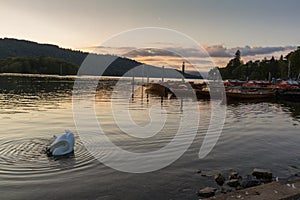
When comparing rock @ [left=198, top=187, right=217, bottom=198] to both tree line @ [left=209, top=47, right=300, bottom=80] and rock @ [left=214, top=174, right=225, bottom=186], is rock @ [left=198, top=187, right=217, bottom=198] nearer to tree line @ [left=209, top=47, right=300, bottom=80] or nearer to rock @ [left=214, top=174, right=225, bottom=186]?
rock @ [left=214, top=174, right=225, bottom=186]

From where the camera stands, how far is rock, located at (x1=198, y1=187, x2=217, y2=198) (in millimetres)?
9096

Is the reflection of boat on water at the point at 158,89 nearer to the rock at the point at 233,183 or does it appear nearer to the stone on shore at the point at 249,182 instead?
the stone on shore at the point at 249,182

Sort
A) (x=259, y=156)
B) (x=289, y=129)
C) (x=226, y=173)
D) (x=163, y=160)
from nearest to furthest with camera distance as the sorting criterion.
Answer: (x=226, y=173) < (x=163, y=160) < (x=259, y=156) < (x=289, y=129)

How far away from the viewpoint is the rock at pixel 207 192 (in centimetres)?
910

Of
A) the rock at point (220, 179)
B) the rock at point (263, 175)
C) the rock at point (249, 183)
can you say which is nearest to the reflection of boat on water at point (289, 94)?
the rock at point (263, 175)

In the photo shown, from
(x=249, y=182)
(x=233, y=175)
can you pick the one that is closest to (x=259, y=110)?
(x=233, y=175)

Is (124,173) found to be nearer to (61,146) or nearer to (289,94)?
(61,146)

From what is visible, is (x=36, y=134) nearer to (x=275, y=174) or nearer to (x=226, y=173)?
(x=226, y=173)

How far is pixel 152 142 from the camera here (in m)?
16.6

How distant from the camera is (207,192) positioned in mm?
9195

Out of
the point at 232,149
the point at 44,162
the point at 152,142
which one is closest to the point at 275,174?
the point at 232,149

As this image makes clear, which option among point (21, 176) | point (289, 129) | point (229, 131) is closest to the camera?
point (21, 176)

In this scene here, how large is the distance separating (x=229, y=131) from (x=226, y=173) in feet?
31.3

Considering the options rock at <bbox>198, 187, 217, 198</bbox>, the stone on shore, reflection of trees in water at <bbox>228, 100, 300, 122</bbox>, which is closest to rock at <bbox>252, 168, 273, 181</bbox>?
the stone on shore
